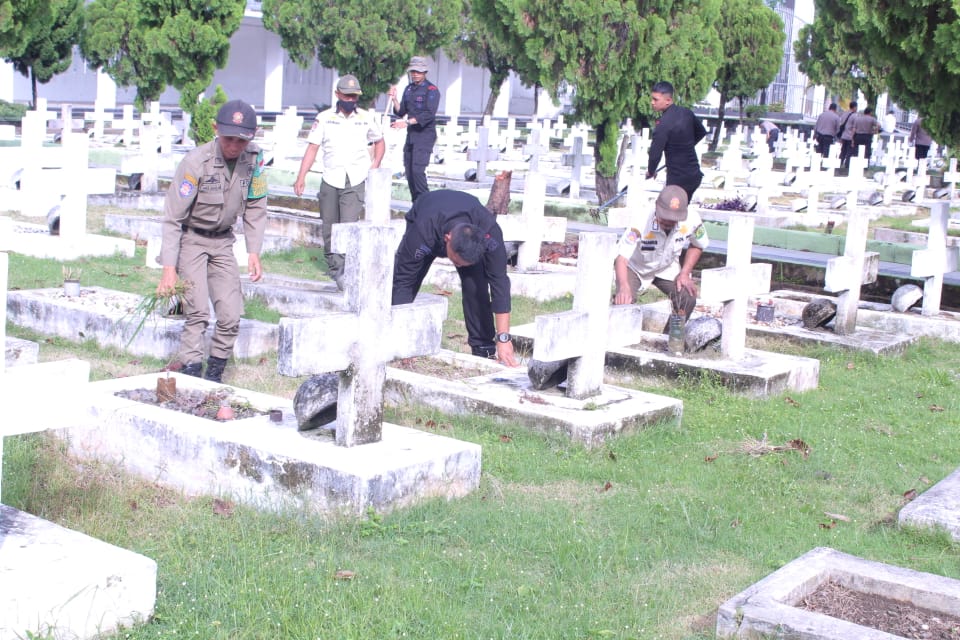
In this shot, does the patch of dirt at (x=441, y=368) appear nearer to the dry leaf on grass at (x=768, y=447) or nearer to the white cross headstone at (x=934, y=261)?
the dry leaf on grass at (x=768, y=447)

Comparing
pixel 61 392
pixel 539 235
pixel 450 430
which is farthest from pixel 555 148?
pixel 61 392

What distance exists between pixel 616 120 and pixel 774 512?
11366 millimetres

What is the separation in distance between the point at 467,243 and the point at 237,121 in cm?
131

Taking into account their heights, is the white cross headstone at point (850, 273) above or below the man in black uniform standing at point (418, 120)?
below

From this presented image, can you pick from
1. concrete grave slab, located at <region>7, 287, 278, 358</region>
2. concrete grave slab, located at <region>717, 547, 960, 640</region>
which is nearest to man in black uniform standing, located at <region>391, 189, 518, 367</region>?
concrete grave slab, located at <region>7, 287, 278, 358</region>

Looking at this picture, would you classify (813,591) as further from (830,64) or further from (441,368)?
(830,64)

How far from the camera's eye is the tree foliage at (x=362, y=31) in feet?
94.1

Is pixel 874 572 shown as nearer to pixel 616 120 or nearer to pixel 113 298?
pixel 113 298

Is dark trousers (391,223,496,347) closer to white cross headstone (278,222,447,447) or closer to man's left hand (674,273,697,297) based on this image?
man's left hand (674,273,697,297)

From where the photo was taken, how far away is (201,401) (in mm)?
5652

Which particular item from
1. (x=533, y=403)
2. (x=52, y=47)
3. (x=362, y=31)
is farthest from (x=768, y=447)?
(x=52, y=47)

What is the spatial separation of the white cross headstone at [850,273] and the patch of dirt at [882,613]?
14.9ft

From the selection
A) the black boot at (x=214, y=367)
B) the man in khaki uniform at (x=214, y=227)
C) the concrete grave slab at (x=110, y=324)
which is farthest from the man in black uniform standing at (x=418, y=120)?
the black boot at (x=214, y=367)

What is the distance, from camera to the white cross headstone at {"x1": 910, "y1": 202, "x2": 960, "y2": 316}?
30.4ft
